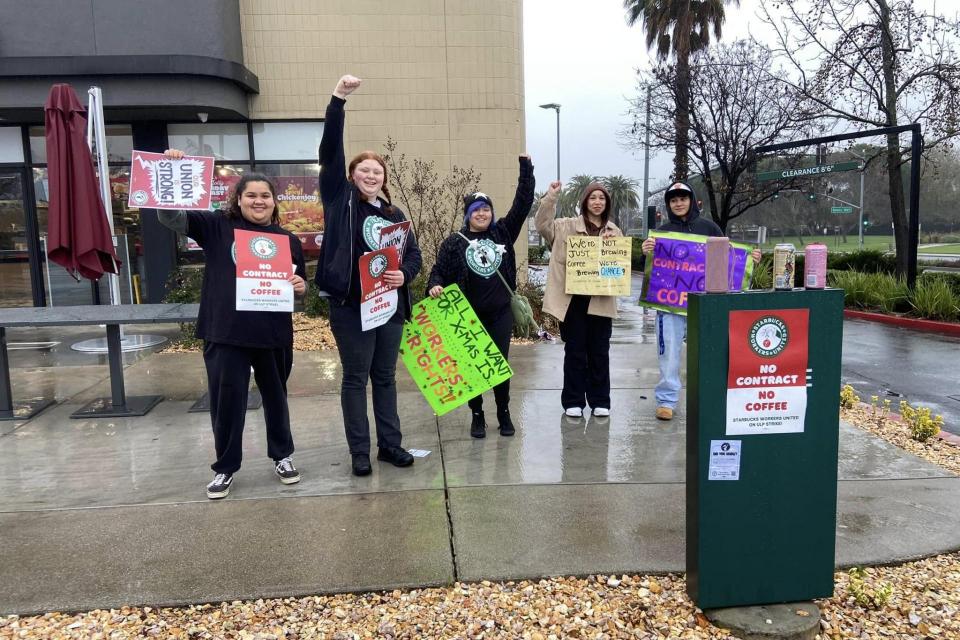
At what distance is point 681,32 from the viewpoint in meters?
21.4

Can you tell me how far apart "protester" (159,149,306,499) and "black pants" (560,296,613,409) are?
86.9 inches

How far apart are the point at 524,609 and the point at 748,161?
1775 centimetres

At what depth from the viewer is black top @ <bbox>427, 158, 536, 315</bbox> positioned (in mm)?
4578

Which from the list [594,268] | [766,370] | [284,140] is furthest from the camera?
[284,140]

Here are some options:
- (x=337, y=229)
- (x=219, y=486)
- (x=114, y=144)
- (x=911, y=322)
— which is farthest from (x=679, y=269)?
(x=114, y=144)

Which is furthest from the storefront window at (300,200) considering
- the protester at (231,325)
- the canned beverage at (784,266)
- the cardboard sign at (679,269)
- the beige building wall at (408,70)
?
the canned beverage at (784,266)

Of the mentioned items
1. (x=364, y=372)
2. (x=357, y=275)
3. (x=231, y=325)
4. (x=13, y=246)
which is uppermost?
(x=13, y=246)

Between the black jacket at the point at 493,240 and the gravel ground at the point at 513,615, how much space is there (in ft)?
7.51

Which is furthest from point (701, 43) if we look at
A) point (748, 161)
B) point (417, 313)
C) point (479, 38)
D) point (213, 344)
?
point (213, 344)

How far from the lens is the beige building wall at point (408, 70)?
11.6 metres

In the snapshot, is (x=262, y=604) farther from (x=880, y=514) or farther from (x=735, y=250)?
(x=735, y=250)

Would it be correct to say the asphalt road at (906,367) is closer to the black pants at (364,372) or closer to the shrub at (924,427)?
the shrub at (924,427)

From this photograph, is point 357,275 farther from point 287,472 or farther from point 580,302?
point 580,302

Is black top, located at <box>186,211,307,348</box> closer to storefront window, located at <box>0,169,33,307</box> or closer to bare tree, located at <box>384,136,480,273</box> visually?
bare tree, located at <box>384,136,480,273</box>
